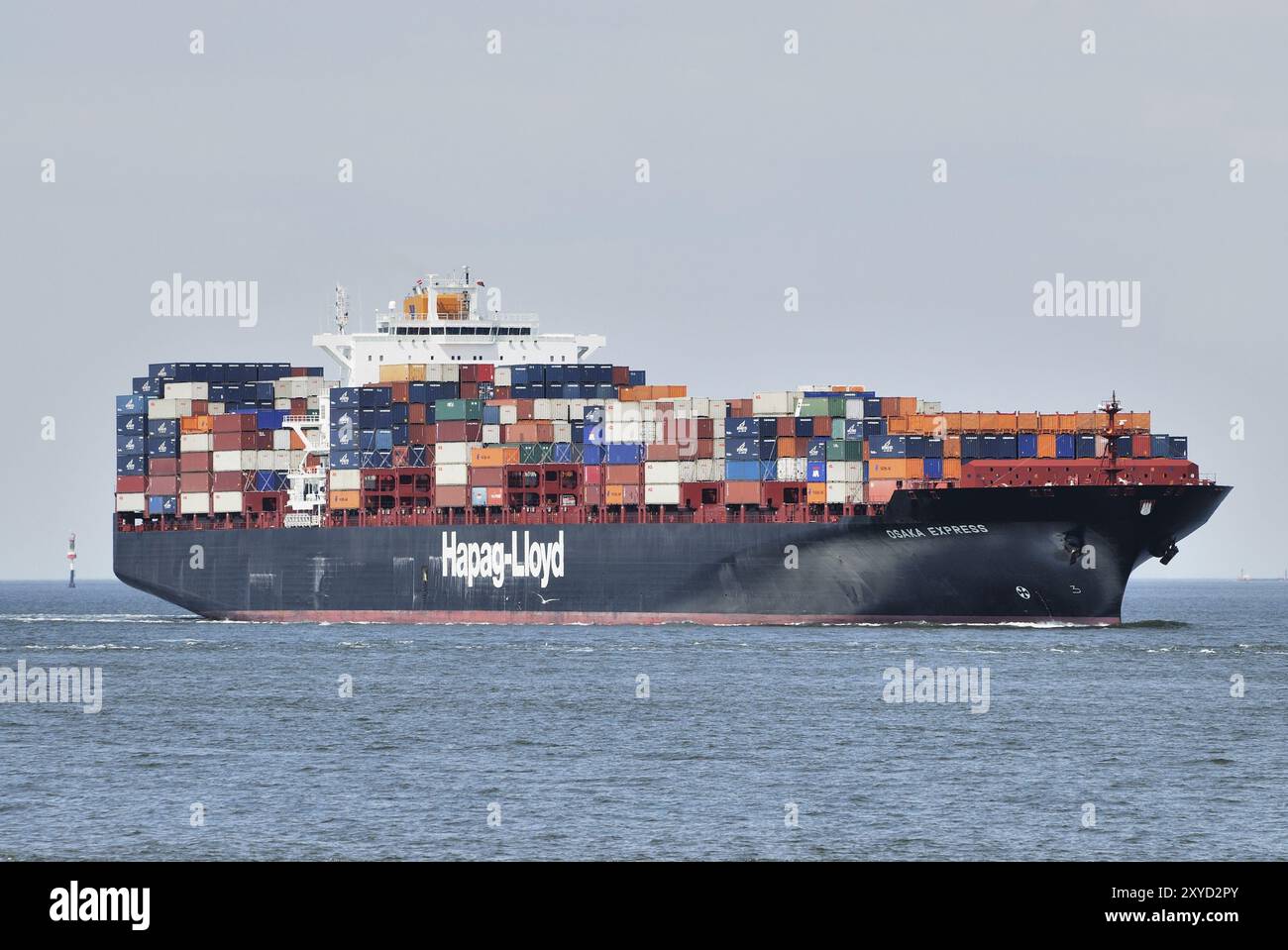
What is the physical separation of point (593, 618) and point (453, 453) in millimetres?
9804

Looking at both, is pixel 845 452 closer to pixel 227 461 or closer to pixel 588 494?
pixel 588 494

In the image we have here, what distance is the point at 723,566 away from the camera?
74.3m

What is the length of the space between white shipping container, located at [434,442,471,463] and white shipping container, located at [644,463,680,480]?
30.6ft

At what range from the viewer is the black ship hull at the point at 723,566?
66625mm

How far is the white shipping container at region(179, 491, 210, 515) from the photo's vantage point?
9081 centimetres

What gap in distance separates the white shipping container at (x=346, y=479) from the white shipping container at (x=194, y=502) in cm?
856

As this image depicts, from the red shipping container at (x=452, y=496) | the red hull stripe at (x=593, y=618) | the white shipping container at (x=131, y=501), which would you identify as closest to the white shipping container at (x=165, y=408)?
the white shipping container at (x=131, y=501)

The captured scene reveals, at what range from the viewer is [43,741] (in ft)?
137

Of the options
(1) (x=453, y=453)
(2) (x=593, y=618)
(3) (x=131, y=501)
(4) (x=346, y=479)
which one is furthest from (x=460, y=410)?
(3) (x=131, y=501)

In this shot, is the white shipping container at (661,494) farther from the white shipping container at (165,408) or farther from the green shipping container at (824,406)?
the white shipping container at (165,408)

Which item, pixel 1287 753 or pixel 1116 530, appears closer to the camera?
pixel 1287 753
